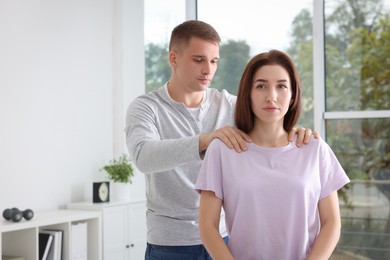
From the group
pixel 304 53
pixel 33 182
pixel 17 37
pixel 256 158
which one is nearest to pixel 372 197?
A: pixel 304 53

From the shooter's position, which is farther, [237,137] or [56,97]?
[56,97]

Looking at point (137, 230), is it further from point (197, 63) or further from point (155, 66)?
point (197, 63)

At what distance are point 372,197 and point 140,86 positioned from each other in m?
2.07

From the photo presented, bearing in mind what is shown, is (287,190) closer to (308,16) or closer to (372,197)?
(372,197)

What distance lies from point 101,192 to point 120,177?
0.70 ft

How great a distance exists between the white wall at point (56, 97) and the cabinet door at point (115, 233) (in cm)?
34

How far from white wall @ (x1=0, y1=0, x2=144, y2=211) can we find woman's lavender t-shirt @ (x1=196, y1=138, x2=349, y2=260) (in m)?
2.76

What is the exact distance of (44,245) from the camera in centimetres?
402

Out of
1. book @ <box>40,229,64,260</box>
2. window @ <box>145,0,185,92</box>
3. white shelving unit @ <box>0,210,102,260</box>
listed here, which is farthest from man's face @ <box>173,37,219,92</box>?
window @ <box>145,0,185,92</box>

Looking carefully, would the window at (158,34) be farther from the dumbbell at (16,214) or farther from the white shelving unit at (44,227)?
the dumbbell at (16,214)

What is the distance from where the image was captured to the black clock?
178 inches

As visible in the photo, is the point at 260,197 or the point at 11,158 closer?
the point at 260,197

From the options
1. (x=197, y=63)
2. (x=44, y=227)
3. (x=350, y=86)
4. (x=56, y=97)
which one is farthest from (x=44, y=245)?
(x=350, y=86)

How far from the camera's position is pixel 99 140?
4.86 metres
